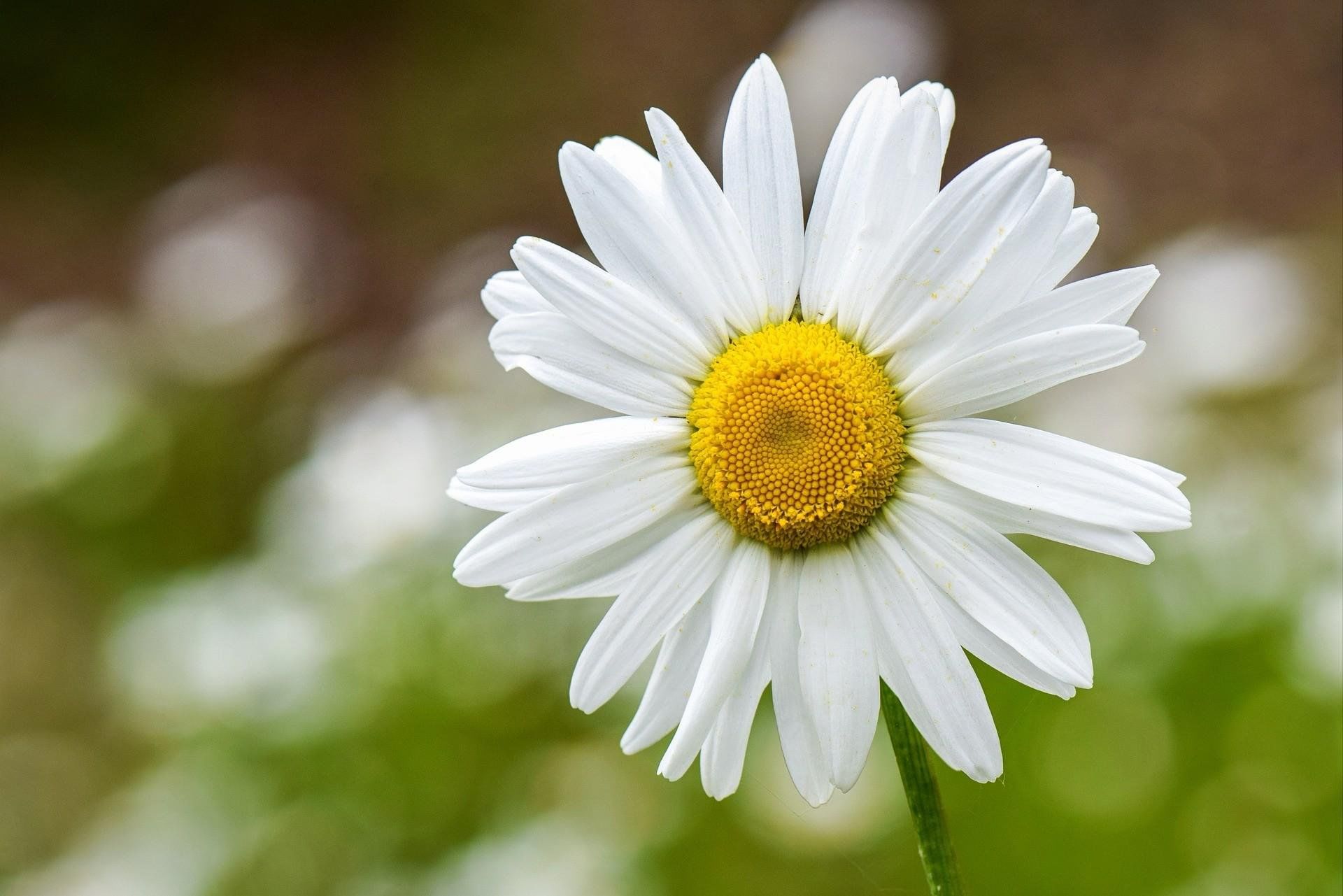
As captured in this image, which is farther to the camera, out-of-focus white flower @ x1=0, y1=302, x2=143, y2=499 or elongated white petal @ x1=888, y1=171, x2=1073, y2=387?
out-of-focus white flower @ x1=0, y1=302, x2=143, y2=499

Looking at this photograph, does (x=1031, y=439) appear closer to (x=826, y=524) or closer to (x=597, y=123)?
(x=826, y=524)

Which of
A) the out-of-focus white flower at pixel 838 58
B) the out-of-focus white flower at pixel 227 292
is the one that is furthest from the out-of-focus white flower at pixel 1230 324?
the out-of-focus white flower at pixel 227 292

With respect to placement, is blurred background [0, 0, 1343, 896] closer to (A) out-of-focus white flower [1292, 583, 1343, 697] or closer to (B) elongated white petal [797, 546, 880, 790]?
(A) out-of-focus white flower [1292, 583, 1343, 697]

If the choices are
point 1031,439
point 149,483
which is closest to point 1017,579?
point 1031,439

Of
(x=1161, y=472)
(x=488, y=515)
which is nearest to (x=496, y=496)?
(x=1161, y=472)

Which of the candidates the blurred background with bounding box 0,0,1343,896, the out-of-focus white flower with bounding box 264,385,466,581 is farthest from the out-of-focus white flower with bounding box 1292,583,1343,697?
the out-of-focus white flower with bounding box 264,385,466,581

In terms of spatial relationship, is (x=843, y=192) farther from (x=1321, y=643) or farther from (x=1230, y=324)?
(x=1230, y=324)
